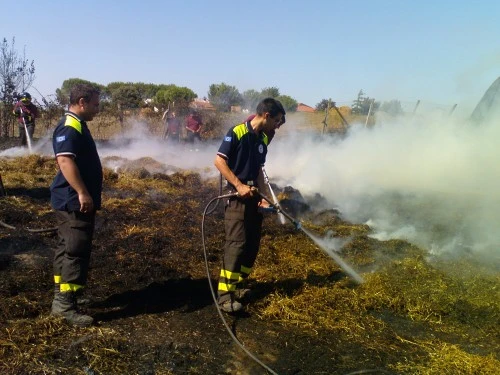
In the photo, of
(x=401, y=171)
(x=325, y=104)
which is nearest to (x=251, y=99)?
(x=325, y=104)

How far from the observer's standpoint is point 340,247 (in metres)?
6.81

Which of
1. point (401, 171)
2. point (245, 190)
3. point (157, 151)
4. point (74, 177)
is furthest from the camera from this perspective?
point (157, 151)

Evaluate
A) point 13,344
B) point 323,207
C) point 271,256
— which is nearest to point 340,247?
point 271,256

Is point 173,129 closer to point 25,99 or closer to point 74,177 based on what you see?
point 25,99

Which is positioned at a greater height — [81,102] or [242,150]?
[81,102]

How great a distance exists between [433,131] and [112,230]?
41.9 feet

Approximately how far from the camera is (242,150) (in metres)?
4.32

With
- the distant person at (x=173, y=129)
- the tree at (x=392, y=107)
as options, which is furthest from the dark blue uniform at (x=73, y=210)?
the tree at (x=392, y=107)

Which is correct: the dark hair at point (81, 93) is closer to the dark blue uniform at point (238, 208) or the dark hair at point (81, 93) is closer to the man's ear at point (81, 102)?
the man's ear at point (81, 102)

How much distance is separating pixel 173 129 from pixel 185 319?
1632 cm

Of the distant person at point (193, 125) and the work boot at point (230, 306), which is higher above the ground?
the distant person at point (193, 125)

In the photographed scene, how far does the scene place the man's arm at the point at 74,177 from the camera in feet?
11.8

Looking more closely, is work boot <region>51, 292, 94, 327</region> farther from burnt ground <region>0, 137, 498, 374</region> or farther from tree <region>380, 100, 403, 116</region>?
tree <region>380, 100, 403, 116</region>

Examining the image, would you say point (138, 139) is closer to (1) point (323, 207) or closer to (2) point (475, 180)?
(1) point (323, 207)
